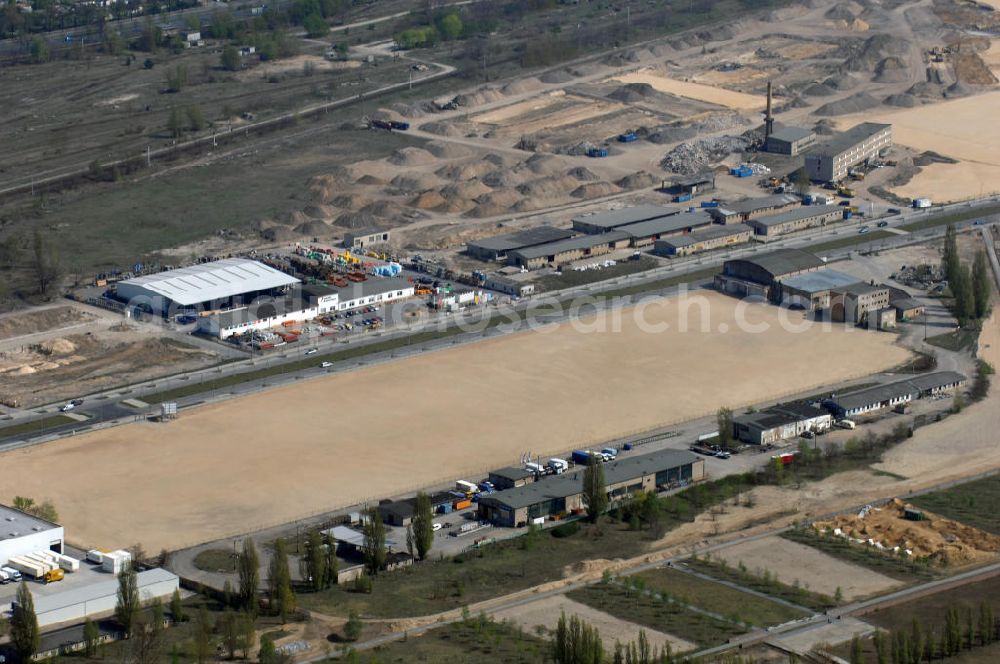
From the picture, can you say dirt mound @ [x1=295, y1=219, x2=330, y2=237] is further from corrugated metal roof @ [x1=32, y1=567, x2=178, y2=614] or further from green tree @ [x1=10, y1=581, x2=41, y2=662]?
green tree @ [x1=10, y1=581, x2=41, y2=662]

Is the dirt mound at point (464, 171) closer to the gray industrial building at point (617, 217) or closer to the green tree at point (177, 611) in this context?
the gray industrial building at point (617, 217)

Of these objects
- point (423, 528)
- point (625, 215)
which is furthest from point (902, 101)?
point (423, 528)

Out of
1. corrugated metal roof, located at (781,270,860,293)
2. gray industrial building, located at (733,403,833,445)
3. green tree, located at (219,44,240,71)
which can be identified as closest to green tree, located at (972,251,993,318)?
corrugated metal roof, located at (781,270,860,293)

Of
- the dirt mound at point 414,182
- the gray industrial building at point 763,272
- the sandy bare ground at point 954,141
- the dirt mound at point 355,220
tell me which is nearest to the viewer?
the gray industrial building at point 763,272

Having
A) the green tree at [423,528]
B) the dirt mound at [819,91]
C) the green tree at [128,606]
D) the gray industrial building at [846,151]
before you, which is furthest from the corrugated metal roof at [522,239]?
the green tree at [128,606]

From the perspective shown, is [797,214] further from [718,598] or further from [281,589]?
[281,589]

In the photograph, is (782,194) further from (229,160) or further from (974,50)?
(974,50)
